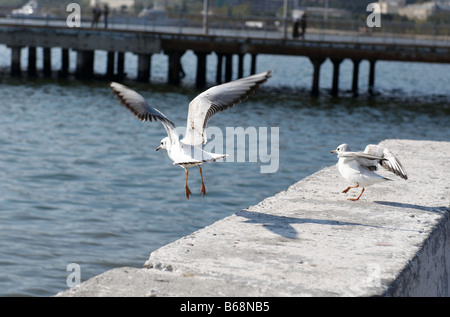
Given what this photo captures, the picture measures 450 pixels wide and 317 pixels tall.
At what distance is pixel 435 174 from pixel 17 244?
18.2ft

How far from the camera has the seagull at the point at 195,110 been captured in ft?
20.6

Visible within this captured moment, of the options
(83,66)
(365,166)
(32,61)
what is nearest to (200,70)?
(83,66)

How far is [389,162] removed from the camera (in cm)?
693

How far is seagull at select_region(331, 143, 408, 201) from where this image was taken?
668 centimetres

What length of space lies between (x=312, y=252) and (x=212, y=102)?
1873 millimetres

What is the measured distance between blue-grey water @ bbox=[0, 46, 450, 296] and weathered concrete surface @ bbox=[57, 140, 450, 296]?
13.1 feet

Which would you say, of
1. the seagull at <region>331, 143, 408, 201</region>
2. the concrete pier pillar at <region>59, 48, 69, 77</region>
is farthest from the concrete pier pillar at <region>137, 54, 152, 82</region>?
the seagull at <region>331, 143, 408, 201</region>

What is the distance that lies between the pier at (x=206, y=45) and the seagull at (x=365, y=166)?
25.8 meters

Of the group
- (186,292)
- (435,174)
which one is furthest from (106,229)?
(186,292)

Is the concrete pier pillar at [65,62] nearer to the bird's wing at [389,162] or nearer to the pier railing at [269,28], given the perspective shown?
the pier railing at [269,28]

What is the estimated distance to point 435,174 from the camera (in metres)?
7.86

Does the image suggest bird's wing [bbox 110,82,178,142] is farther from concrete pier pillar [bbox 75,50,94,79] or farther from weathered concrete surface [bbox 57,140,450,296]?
concrete pier pillar [bbox 75,50,94,79]

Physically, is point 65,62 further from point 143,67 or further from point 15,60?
point 143,67
